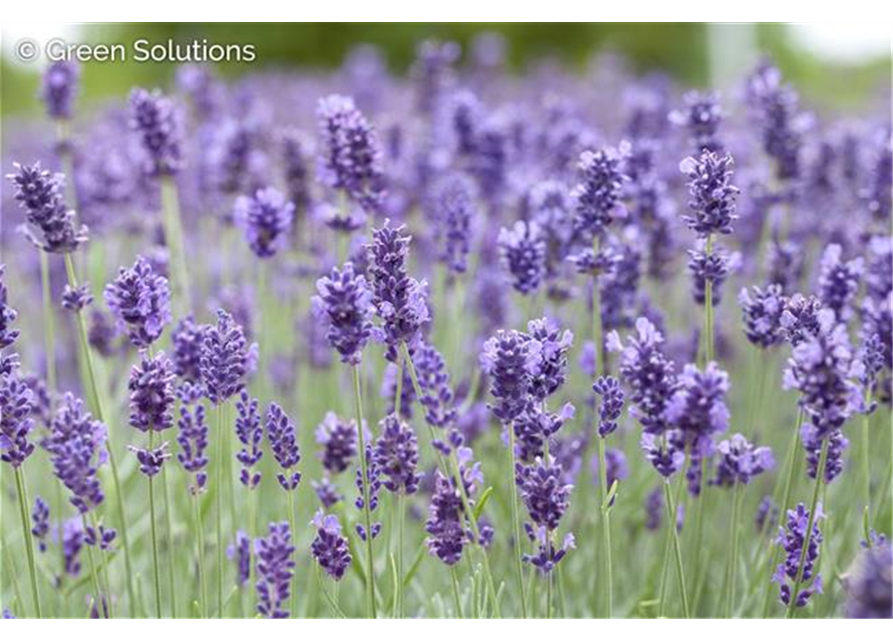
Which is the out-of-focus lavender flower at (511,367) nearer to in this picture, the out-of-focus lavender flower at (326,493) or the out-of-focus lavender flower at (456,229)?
the out-of-focus lavender flower at (326,493)

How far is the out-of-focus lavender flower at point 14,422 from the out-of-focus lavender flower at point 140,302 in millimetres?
223

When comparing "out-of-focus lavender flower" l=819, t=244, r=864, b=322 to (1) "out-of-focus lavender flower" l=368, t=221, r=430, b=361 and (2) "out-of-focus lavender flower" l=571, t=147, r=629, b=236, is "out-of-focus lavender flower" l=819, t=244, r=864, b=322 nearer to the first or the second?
(2) "out-of-focus lavender flower" l=571, t=147, r=629, b=236

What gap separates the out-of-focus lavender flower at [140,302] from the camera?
2150 mm

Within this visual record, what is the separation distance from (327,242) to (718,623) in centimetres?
218

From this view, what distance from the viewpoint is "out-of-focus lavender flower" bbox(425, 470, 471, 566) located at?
2.05m

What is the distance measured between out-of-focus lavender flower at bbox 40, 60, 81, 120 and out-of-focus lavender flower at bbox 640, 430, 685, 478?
2.13 m

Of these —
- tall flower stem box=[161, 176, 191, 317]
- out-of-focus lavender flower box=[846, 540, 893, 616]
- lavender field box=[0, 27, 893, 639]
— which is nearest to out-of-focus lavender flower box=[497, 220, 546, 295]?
lavender field box=[0, 27, 893, 639]

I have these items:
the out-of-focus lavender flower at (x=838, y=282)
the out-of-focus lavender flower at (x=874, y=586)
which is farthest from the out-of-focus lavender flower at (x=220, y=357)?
the out-of-focus lavender flower at (x=838, y=282)

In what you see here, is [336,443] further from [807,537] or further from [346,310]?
[807,537]

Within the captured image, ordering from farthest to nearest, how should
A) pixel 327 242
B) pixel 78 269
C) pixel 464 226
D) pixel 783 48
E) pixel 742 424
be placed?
pixel 783 48 → pixel 327 242 → pixel 742 424 → pixel 78 269 → pixel 464 226

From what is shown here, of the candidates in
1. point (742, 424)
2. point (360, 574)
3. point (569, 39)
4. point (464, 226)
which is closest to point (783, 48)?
point (569, 39)

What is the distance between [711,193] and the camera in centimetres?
213

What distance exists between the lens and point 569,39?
51.0 ft

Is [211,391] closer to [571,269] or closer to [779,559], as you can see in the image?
[779,559]
